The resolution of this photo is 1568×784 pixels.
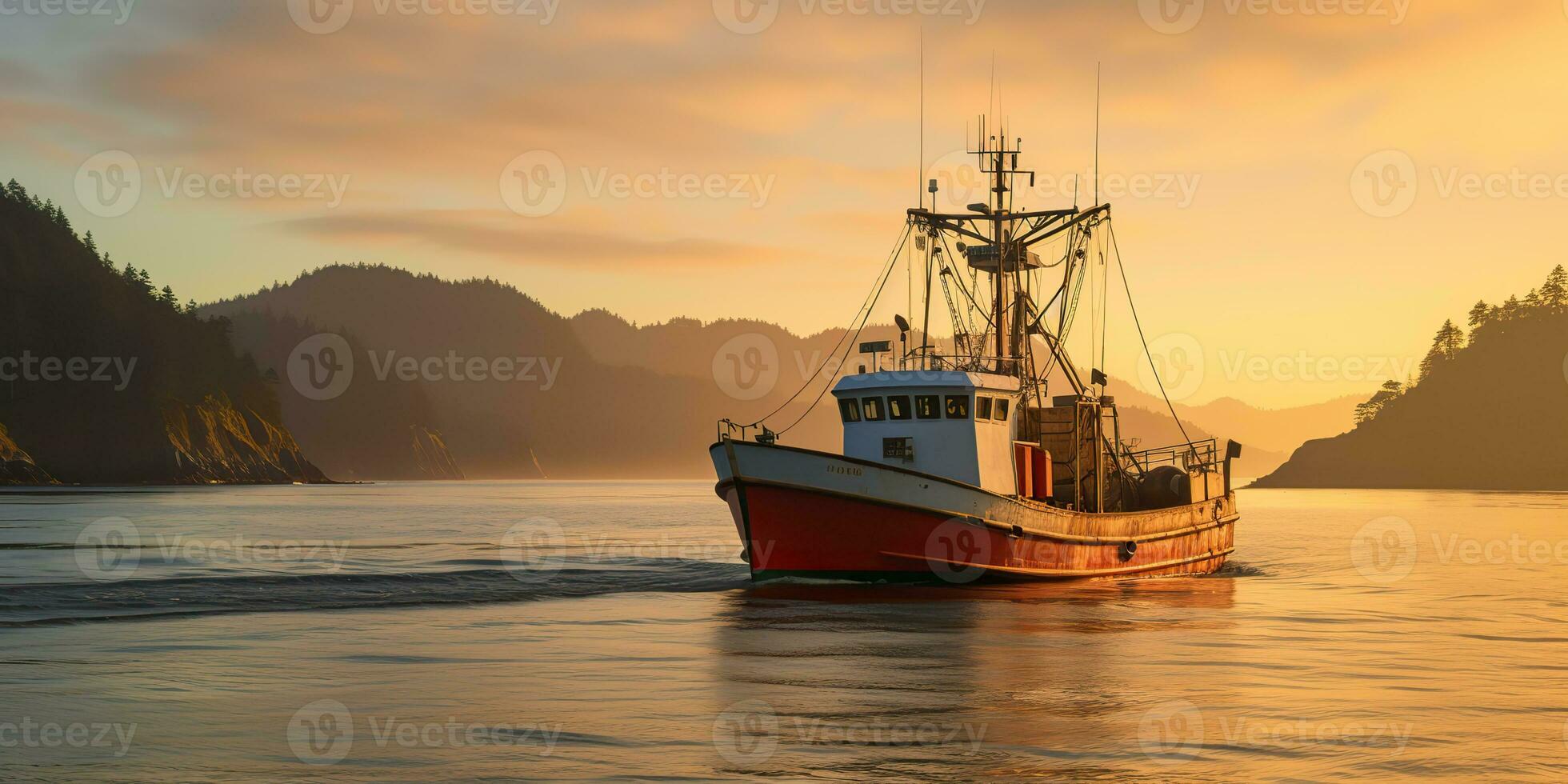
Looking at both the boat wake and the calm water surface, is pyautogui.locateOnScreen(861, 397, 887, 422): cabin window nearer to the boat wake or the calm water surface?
the calm water surface

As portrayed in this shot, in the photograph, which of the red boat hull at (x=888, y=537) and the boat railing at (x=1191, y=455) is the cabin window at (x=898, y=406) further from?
the boat railing at (x=1191, y=455)

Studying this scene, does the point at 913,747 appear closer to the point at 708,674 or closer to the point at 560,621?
the point at 708,674

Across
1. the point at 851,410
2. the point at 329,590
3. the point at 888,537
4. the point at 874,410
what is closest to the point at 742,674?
the point at 888,537

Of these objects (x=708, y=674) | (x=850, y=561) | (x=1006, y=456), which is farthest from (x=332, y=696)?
(x=1006, y=456)

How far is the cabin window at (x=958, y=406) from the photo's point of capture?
41.8 m

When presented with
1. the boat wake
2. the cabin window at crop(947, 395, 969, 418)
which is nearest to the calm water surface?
the boat wake

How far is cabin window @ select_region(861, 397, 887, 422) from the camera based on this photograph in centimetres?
4269

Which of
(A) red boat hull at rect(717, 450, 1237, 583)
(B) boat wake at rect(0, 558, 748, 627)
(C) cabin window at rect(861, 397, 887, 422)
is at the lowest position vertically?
(B) boat wake at rect(0, 558, 748, 627)

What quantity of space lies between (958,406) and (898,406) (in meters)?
1.92

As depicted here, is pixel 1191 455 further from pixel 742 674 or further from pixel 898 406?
pixel 742 674

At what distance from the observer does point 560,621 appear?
3281 cm

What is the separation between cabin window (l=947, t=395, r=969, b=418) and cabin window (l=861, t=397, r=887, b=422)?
218 centimetres

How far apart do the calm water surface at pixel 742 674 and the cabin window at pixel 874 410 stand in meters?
5.55

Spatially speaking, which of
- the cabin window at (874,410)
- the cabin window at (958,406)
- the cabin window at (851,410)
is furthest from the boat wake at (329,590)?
the cabin window at (958,406)
